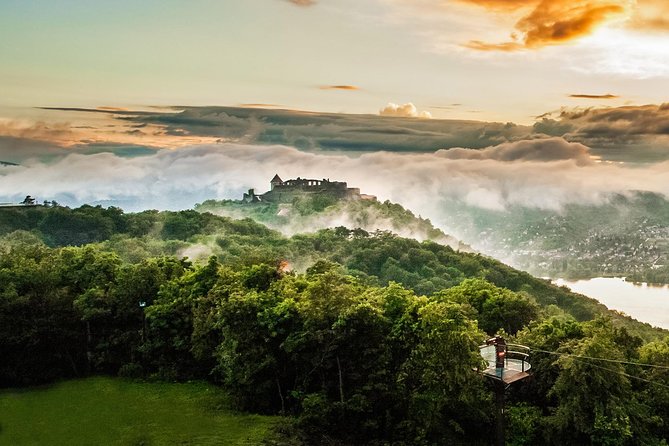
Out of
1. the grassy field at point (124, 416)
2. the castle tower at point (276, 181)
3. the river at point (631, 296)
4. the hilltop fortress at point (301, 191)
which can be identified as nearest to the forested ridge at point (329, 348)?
the grassy field at point (124, 416)

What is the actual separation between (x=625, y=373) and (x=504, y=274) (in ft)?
130

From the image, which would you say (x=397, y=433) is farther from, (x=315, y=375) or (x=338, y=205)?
(x=338, y=205)

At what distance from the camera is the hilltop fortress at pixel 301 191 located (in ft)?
304

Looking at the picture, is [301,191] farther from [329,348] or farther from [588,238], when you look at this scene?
[329,348]

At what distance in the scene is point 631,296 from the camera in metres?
47.5

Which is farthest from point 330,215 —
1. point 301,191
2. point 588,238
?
point 588,238

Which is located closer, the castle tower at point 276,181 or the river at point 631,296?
the river at point 631,296

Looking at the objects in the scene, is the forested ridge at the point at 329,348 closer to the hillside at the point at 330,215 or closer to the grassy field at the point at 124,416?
the grassy field at the point at 124,416

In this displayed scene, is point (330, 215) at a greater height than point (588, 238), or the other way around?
point (330, 215)

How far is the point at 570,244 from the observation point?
72.4 meters

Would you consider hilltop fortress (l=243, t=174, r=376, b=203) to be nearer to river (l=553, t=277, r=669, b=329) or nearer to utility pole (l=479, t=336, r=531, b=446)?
river (l=553, t=277, r=669, b=329)

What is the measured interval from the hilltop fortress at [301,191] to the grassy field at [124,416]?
72914 millimetres

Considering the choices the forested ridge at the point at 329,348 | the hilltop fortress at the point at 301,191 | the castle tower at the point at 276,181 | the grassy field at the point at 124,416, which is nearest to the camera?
the forested ridge at the point at 329,348

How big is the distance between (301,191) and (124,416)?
7640 cm
